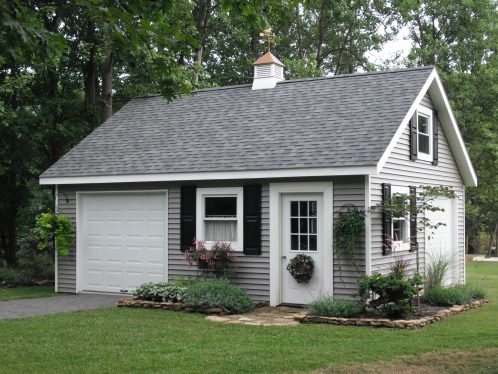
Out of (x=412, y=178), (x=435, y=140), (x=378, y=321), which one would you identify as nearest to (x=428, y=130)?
(x=435, y=140)

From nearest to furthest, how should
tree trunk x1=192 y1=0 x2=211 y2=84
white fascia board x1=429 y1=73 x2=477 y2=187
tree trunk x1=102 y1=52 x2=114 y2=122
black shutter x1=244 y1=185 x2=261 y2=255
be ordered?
1. black shutter x1=244 y1=185 x2=261 y2=255
2. white fascia board x1=429 y1=73 x2=477 y2=187
3. tree trunk x1=102 y1=52 x2=114 y2=122
4. tree trunk x1=192 y1=0 x2=211 y2=84

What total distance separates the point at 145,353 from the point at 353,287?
4.95 m

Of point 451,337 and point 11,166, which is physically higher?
point 11,166

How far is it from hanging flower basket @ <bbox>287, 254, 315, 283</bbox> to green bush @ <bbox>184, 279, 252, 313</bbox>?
1.01 metres

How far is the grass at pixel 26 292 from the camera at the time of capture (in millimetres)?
14436

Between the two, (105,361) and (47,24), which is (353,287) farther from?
(47,24)

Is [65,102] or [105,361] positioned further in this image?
[65,102]

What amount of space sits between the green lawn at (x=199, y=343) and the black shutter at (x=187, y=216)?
2621mm

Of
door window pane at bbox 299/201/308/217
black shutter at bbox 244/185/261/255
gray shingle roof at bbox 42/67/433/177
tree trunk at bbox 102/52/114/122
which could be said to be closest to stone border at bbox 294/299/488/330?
black shutter at bbox 244/185/261/255

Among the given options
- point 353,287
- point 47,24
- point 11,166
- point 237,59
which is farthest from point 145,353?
point 237,59

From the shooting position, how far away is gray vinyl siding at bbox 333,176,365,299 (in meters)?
12.0

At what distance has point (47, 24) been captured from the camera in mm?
20094

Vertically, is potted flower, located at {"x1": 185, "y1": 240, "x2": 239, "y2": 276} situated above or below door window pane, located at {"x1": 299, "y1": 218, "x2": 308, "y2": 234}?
below

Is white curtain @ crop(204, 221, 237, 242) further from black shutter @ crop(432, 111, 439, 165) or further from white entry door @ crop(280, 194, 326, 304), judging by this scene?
black shutter @ crop(432, 111, 439, 165)
